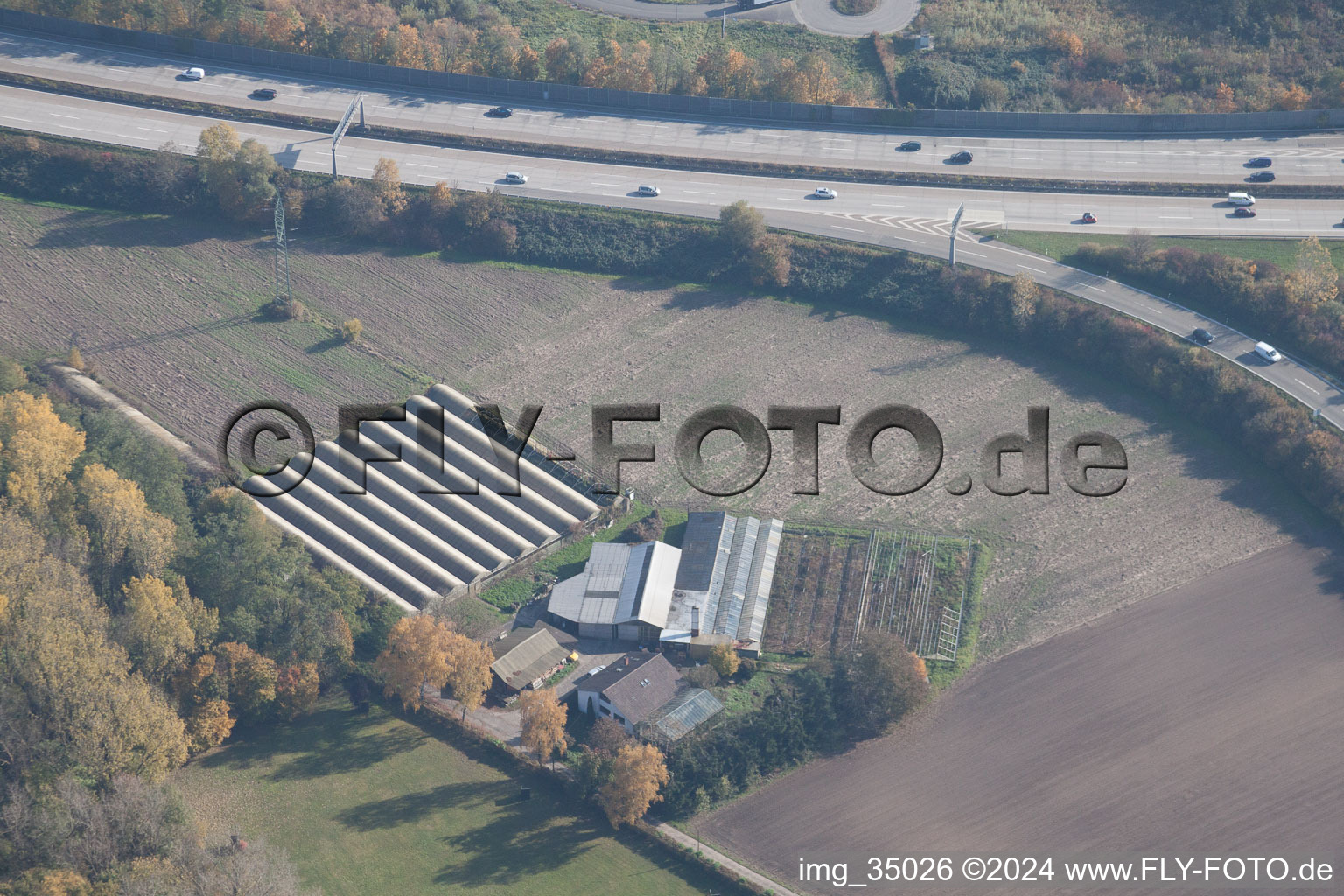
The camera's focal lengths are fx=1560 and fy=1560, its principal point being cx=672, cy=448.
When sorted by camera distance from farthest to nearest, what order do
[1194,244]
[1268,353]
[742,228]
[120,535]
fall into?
[742,228] < [1194,244] < [1268,353] < [120,535]

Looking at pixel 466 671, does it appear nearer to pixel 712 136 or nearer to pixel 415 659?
pixel 415 659

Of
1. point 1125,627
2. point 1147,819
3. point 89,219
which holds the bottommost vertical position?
point 1147,819

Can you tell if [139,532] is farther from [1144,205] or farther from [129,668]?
[1144,205]

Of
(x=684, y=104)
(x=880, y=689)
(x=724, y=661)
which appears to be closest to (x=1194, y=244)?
(x=684, y=104)

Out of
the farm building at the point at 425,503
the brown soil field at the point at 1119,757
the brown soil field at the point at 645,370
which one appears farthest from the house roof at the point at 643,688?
the brown soil field at the point at 645,370

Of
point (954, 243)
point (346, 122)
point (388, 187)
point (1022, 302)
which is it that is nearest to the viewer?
point (1022, 302)

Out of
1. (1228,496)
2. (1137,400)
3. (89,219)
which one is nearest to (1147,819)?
(1228,496)

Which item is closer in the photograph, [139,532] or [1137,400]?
[139,532]

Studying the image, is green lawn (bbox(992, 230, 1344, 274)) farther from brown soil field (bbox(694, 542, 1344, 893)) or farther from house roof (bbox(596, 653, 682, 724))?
house roof (bbox(596, 653, 682, 724))
